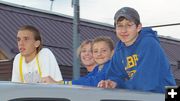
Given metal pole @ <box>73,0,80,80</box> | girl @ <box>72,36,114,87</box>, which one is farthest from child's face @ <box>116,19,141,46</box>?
metal pole @ <box>73,0,80,80</box>

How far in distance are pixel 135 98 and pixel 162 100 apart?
8.8 inches

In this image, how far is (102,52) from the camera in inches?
193

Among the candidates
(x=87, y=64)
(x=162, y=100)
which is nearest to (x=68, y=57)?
(x=87, y=64)

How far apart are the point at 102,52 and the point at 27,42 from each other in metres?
0.70

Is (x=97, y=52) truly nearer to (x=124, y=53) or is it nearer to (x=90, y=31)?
(x=124, y=53)

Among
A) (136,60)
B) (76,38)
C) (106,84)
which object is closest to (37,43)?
(106,84)

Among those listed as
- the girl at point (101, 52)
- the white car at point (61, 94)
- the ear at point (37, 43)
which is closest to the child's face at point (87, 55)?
the girl at point (101, 52)

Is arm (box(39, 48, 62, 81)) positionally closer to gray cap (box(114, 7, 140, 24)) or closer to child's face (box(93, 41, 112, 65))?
child's face (box(93, 41, 112, 65))

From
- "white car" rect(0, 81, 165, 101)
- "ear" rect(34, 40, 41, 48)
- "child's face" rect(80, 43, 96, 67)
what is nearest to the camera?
"white car" rect(0, 81, 165, 101)

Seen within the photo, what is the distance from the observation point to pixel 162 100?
12.2ft

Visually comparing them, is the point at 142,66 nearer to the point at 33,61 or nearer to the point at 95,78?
the point at 95,78

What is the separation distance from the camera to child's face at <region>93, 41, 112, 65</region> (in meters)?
4.88

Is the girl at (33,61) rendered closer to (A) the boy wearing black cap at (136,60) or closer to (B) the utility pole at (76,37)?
(A) the boy wearing black cap at (136,60)

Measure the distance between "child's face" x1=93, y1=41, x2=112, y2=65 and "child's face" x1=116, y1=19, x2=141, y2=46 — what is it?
1.48 ft
